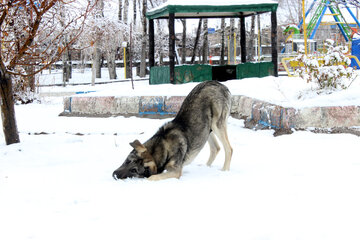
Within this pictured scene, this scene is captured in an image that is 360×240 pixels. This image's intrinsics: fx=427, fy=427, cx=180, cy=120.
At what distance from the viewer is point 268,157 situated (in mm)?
5715

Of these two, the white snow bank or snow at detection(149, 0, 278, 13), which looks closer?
the white snow bank

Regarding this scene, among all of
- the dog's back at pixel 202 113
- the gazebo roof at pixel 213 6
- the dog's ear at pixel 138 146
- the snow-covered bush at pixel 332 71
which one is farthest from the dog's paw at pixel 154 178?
the gazebo roof at pixel 213 6

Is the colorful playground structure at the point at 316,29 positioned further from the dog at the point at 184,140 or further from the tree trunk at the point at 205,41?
the dog at the point at 184,140

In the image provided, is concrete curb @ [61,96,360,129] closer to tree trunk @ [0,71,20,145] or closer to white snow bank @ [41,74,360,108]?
white snow bank @ [41,74,360,108]

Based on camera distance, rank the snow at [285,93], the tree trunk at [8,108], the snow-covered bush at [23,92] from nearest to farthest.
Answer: the tree trunk at [8,108], the snow at [285,93], the snow-covered bush at [23,92]

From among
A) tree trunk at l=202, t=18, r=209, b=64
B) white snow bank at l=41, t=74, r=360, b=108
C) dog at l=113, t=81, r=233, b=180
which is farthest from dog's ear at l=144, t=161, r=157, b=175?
tree trunk at l=202, t=18, r=209, b=64

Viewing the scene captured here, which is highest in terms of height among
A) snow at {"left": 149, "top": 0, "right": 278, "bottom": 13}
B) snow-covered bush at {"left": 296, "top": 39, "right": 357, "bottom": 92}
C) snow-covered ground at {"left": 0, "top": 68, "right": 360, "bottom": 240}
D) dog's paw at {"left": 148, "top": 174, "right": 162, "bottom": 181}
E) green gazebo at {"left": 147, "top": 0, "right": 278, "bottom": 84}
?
snow at {"left": 149, "top": 0, "right": 278, "bottom": 13}

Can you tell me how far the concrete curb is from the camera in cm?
660

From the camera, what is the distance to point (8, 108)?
6637 mm

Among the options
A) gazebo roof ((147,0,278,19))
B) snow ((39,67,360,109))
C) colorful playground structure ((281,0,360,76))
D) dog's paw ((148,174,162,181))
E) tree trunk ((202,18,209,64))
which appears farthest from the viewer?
tree trunk ((202,18,209,64))

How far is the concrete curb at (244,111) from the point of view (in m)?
6.60

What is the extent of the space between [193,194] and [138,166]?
0.83 meters

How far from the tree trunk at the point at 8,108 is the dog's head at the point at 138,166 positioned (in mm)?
2991

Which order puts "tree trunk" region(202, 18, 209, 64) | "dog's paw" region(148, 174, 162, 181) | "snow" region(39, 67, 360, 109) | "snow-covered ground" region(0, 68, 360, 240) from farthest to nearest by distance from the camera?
"tree trunk" region(202, 18, 209, 64), "snow" region(39, 67, 360, 109), "dog's paw" region(148, 174, 162, 181), "snow-covered ground" region(0, 68, 360, 240)
